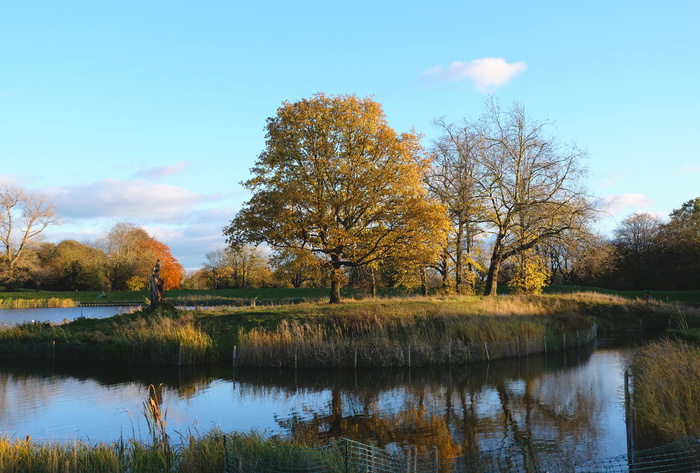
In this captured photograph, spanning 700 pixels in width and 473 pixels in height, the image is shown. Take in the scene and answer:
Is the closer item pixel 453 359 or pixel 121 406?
pixel 121 406

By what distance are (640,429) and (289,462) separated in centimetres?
739

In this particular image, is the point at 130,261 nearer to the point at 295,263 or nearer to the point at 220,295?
the point at 220,295

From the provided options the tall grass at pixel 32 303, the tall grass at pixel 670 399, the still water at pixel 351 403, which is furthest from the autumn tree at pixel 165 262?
the tall grass at pixel 670 399

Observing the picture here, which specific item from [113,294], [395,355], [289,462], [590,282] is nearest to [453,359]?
[395,355]

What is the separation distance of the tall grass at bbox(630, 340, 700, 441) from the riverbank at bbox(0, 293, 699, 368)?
10.2m

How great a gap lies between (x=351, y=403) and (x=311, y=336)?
6.72 meters

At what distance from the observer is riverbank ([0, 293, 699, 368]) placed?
21.9 meters

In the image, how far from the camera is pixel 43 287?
72062 millimetres

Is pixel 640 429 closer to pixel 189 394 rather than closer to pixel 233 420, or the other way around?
pixel 233 420

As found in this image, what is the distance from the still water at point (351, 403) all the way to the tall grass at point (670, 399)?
1.01m

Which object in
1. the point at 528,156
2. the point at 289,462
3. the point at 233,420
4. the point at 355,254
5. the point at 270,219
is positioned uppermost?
the point at 528,156

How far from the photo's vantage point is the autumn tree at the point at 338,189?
28344 mm

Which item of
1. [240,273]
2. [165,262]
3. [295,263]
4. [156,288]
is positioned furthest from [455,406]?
[165,262]

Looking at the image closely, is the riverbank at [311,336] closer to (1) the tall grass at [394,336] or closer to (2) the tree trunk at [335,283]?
(1) the tall grass at [394,336]
